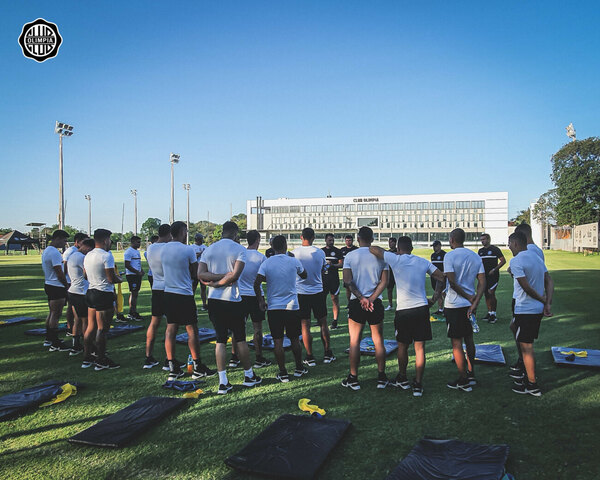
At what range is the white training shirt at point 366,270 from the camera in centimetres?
529

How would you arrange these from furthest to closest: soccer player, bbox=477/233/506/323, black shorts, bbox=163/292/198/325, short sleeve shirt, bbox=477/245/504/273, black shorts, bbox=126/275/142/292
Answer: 1. black shorts, bbox=126/275/142/292
2. short sleeve shirt, bbox=477/245/504/273
3. soccer player, bbox=477/233/506/323
4. black shorts, bbox=163/292/198/325

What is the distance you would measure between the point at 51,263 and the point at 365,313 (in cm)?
598

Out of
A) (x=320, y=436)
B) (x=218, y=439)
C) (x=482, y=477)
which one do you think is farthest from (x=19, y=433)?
(x=482, y=477)

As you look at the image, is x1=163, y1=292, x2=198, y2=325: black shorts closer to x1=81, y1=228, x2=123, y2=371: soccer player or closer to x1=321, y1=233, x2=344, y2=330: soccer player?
x1=81, y1=228, x2=123, y2=371: soccer player

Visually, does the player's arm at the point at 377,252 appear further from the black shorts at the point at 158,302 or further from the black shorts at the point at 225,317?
the black shorts at the point at 158,302

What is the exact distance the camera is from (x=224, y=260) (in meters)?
5.29

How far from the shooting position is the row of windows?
98.3 meters

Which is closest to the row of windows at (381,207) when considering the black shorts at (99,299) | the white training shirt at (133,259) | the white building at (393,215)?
the white building at (393,215)

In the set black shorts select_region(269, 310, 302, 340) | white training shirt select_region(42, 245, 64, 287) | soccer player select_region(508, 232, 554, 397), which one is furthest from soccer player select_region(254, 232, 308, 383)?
white training shirt select_region(42, 245, 64, 287)

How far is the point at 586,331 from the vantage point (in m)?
8.55

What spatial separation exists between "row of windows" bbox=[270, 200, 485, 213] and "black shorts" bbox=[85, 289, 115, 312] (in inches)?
3998

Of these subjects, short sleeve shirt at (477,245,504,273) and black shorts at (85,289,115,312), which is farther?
short sleeve shirt at (477,245,504,273)

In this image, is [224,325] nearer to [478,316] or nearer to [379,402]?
[379,402]

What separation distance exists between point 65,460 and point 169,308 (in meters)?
2.48
